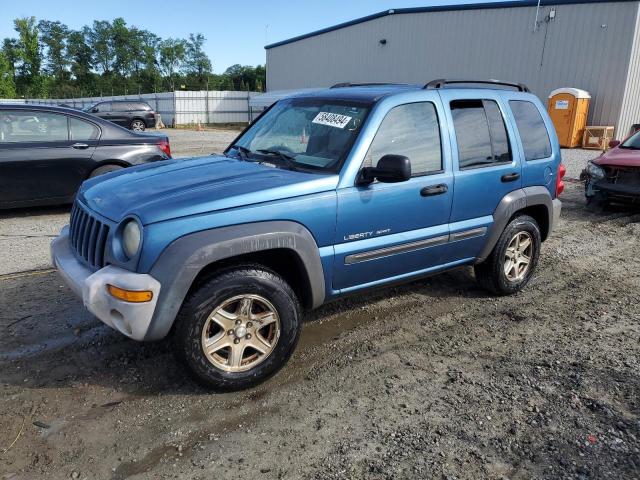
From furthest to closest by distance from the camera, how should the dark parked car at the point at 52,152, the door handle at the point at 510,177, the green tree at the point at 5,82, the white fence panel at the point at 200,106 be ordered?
1. the green tree at the point at 5,82
2. the white fence panel at the point at 200,106
3. the dark parked car at the point at 52,152
4. the door handle at the point at 510,177

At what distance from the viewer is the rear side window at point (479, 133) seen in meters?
4.04

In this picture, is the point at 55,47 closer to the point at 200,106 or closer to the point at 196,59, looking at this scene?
the point at 196,59

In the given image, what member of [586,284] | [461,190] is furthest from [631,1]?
[461,190]

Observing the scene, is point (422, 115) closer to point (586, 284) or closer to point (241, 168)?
point (241, 168)

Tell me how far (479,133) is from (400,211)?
3.72 feet

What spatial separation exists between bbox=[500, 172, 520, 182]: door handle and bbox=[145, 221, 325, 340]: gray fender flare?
6.93ft

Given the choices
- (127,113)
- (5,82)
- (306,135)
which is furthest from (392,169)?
(5,82)

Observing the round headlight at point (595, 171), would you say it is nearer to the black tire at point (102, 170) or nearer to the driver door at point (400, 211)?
the driver door at point (400, 211)

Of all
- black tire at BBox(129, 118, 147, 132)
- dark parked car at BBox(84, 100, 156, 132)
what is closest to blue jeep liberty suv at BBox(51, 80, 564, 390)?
dark parked car at BBox(84, 100, 156, 132)

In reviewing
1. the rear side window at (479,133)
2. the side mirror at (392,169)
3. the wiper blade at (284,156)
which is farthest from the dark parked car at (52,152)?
the side mirror at (392,169)

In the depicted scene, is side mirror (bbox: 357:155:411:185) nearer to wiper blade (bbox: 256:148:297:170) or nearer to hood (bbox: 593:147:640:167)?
wiper blade (bbox: 256:148:297:170)

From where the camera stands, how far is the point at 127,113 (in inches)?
1008

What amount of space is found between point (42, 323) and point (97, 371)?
0.97 m

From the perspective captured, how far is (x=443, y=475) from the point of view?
2.50 meters
